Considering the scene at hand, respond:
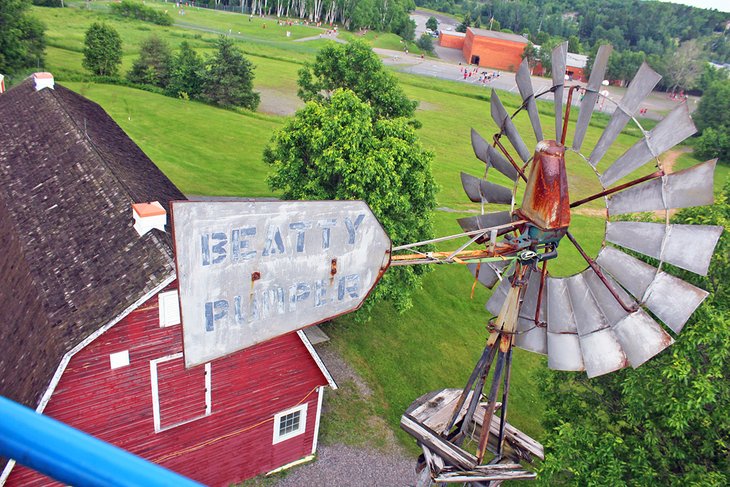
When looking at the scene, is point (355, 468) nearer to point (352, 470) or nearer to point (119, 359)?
point (352, 470)

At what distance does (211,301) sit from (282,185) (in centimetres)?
2028

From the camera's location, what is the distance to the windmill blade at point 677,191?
28.5ft

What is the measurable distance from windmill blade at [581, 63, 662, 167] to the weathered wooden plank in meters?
5.81

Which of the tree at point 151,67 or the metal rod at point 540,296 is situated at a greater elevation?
the metal rod at point 540,296

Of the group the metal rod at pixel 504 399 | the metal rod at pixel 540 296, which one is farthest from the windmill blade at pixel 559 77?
the metal rod at pixel 504 399

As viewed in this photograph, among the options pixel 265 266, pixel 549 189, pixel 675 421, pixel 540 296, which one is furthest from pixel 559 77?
pixel 675 421

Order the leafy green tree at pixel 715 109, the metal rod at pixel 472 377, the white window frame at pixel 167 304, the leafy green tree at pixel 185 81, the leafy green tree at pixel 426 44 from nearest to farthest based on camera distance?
the metal rod at pixel 472 377
the white window frame at pixel 167 304
the leafy green tree at pixel 185 81
the leafy green tree at pixel 715 109
the leafy green tree at pixel 426 44

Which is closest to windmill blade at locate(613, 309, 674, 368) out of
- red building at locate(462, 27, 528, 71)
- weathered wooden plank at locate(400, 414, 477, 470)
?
weathered wooden plank at locate(400, 414, 477, 470)

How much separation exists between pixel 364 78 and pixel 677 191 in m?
28.5

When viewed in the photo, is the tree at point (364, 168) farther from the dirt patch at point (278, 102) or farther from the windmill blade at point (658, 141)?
the dirt patch at point (278, 102)

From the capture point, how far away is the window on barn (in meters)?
18.2

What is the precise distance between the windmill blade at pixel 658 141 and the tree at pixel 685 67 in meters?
127

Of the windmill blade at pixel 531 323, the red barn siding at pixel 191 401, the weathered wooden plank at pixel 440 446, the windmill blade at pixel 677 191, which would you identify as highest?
the windmill blade at pixel 677 191

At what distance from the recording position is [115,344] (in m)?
13.4
